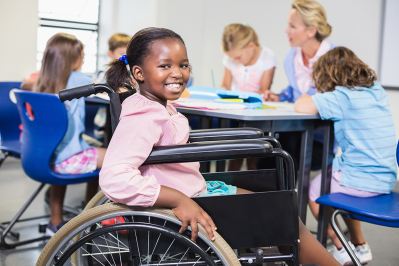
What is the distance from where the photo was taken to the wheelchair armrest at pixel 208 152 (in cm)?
119

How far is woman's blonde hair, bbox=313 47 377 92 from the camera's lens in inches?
85.3

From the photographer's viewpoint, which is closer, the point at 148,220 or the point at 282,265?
the point at 148,220

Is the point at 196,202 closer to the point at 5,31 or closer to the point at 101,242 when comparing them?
the point at 101,242

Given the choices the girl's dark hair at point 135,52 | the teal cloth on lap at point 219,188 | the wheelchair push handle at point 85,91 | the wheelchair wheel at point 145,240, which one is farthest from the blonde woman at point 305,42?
the wheelchair wheel at point 145,240

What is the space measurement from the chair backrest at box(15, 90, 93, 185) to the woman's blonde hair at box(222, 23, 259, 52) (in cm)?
173

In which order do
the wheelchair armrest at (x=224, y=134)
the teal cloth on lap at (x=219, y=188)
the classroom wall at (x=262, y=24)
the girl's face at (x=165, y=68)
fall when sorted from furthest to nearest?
the classroom wall at (x=262, y=24), the wheelchair armrest at (x=224, y=134), the teal cloth on lap at (x=219, y=188), the girl's face at (x=165, y=68)

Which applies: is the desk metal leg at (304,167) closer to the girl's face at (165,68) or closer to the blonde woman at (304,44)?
the blonde woman at (304,44)

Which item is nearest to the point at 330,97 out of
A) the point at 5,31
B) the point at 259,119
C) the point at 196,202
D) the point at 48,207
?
the point at 259,119

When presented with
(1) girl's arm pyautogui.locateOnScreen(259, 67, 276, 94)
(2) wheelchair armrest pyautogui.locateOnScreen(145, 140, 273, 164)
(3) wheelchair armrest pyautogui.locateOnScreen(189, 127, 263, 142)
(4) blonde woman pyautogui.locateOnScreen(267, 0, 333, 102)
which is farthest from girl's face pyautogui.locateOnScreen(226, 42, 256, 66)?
(2) wheelchair armrest pyautogui.locateOnScreen(145, 140, 273, 164)

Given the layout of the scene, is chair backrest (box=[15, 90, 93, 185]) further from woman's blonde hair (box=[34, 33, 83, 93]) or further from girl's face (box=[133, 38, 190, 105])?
girl's face (box=[133, 38, 190, 105])

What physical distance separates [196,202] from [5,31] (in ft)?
11.5

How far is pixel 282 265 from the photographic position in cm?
146

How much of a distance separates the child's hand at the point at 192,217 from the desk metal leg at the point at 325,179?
46.1 inches

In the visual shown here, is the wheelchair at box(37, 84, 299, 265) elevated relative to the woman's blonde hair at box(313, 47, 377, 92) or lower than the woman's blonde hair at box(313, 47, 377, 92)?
lower
